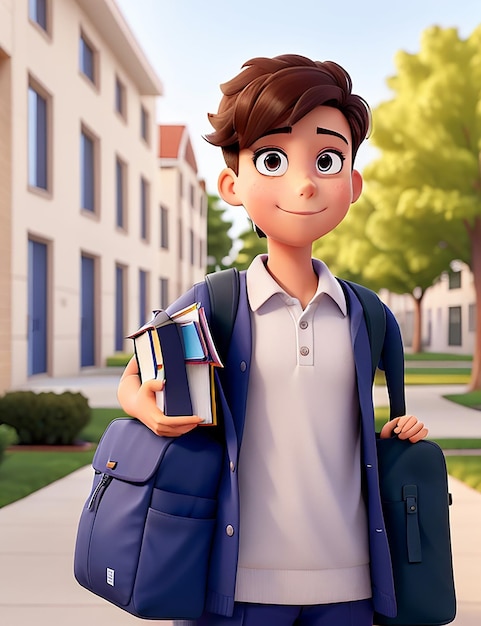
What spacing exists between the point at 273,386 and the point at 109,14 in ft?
69.9

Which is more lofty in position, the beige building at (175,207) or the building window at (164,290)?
the beige building at (175,207)

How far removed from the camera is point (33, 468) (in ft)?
25.0

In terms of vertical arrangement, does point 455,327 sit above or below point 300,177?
below

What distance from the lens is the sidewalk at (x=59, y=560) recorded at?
3.84 metres

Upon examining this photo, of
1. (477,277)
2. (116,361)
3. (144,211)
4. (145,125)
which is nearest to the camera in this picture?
(477,277)

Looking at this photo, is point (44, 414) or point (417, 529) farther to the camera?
point (44, 414)

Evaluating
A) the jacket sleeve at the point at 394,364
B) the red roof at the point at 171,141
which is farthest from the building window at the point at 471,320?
the jacket sleeve at the point at 394,364

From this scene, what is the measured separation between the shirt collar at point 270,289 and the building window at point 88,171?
64.9ft

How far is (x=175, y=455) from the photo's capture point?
6.69 ft

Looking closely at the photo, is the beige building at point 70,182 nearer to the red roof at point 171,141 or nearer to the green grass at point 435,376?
the green grass at point 435,376

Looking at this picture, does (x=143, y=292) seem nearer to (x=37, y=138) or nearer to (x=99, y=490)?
(x=37, y=138)

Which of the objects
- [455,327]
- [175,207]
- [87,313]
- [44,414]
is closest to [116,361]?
[87,313]

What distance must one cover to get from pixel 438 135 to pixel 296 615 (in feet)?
46.6

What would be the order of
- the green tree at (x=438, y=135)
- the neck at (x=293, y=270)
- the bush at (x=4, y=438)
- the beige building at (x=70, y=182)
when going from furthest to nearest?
the beige building at (x=70, y=182) → the green tree at (x=438, y=135) → the bush at (x=4, y=438) → the neck at (x=293, y=270)
